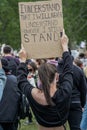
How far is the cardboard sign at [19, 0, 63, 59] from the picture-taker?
6.27m

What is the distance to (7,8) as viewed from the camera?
39.1 meters

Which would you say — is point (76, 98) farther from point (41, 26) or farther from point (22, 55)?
point (22, 55)

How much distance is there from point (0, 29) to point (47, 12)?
34.9m

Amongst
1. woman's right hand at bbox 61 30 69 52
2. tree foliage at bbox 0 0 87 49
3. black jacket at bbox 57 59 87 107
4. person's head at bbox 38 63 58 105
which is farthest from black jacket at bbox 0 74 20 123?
tree foliage at bbox 0 0 87 49

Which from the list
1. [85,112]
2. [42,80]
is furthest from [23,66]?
[85,112]

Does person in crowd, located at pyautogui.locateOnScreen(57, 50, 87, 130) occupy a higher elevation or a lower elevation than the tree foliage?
higher

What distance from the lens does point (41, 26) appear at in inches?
252

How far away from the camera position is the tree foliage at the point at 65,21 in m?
39.2

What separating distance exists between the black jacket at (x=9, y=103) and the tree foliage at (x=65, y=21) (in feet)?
100

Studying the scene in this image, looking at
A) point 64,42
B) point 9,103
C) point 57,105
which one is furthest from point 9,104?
point 57,105

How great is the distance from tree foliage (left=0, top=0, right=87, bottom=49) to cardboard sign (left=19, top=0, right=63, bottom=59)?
3172 cm

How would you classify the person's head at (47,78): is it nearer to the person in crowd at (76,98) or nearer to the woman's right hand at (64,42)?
the woman's right hand at (64,42)

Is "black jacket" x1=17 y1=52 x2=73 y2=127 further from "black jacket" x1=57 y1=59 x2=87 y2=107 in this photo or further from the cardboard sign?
"black jacket" x1=57 y1=59 x2=87 y2=107

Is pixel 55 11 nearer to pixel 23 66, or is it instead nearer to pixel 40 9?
pixel 40 9
